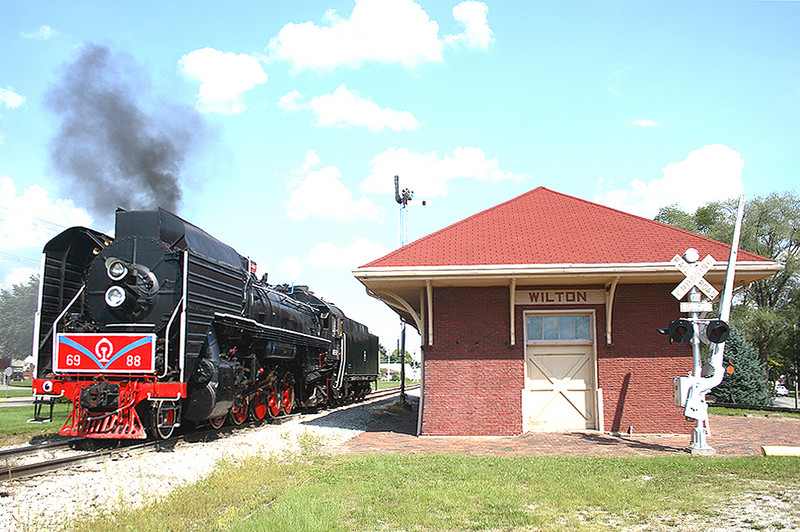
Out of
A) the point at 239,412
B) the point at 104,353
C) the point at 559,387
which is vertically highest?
the point at 104,353

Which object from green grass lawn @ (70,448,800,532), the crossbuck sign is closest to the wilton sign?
the crossbuck sign

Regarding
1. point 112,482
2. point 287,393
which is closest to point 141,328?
point 112,482

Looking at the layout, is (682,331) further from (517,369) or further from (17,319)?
(17,319)

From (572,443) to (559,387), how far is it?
6.61 ft

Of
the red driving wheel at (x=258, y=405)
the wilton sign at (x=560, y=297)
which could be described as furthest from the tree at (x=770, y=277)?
the red driving wheel at (x=258, y=405)

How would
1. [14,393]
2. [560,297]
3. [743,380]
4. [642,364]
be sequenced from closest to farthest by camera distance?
[642,364] → [560,297] → [743,380] → [14,393]

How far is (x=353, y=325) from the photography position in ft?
81.0

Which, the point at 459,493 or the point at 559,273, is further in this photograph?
the point at 559,273

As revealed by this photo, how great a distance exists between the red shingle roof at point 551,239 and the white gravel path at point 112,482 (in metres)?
4.55

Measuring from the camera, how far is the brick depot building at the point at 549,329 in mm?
12875

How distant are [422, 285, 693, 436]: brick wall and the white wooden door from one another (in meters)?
0.45

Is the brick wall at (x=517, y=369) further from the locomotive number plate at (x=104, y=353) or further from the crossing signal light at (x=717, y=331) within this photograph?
the locomotive number plate at (x=104, y=353)

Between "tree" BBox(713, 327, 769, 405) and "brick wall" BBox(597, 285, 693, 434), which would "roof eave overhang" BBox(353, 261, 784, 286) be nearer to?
"brick wall" BBox(597, 285, 693, 434)

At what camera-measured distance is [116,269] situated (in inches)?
428
